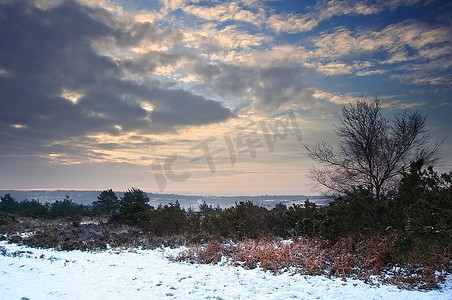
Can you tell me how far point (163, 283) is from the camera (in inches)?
356

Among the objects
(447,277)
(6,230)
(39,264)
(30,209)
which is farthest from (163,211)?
(30,209)

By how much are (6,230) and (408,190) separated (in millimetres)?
26132

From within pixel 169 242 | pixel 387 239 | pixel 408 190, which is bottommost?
pixel 169 242

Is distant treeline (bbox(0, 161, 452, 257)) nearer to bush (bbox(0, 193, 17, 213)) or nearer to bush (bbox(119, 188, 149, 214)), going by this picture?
bush (bbox(119, 188, 149, 214))

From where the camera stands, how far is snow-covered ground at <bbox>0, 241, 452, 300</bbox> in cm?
760

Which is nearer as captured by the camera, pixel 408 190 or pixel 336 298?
pixel 336 298

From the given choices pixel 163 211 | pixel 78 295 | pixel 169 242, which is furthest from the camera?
pixel 163 211

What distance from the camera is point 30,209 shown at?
36.2 metres

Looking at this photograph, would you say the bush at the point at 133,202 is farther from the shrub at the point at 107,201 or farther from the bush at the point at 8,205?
the bush at the point at 8,205

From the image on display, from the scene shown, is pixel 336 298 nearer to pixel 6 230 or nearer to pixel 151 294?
pixel 151 294

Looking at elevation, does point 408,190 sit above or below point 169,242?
above

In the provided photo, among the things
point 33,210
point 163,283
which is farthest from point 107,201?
point 163,283

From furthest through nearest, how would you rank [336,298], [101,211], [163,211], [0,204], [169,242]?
[0,204] < [101,211] < [163,211] < [169,242] < [336,298]

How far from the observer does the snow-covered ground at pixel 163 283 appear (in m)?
7.60
